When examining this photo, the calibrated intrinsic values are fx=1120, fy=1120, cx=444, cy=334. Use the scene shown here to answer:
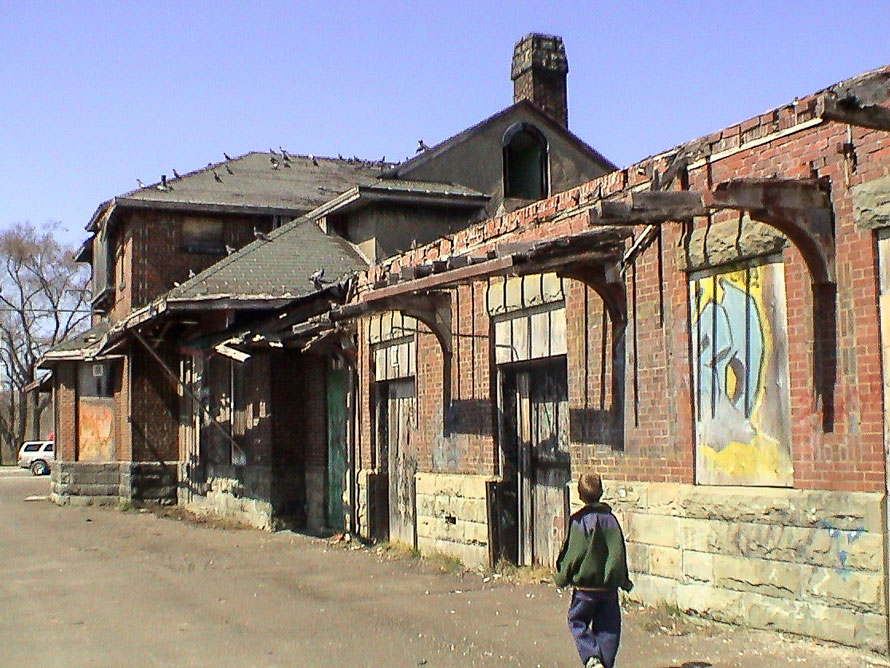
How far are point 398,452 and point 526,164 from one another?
11.3m

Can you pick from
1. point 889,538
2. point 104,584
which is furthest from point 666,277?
point 104,584

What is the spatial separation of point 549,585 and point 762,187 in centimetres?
547

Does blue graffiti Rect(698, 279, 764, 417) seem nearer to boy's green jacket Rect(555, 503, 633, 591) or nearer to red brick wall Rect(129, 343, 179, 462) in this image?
boy's green jacket Rect(555, 503, 633, 591)

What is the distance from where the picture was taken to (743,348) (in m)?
9.27

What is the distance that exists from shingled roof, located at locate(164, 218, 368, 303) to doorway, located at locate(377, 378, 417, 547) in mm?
3073

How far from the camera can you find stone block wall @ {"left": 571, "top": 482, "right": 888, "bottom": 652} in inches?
313

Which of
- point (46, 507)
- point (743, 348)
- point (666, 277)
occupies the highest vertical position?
point (666, 277)

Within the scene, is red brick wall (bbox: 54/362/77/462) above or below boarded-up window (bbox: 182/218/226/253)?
below

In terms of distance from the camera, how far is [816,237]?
325 inches

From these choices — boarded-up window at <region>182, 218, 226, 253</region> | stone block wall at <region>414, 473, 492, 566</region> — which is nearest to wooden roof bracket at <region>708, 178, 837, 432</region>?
stone block wall at <region>414, 473, 492, 566</region>

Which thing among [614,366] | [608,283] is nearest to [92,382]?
[614,366]

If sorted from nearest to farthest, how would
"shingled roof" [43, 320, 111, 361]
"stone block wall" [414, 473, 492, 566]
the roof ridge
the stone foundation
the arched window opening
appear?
"stone block wall" [414, 473, 492, 566], the roof ridge, the arched window opening, the stone foundation, "shingled roof" [43, 320, 111, 361]

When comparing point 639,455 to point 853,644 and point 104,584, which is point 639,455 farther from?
point 104,584

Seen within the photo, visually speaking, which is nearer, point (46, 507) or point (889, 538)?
point (889, 538)
